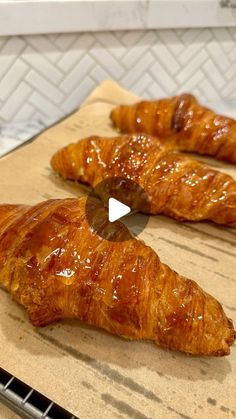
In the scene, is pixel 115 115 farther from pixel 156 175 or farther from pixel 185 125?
pixel 156 175

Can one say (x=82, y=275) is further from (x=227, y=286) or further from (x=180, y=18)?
(x=180, y=18)

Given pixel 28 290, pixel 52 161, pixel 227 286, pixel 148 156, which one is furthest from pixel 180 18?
pixel 28 290

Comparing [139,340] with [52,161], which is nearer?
[139,340]

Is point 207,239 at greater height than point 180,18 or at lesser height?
lesser

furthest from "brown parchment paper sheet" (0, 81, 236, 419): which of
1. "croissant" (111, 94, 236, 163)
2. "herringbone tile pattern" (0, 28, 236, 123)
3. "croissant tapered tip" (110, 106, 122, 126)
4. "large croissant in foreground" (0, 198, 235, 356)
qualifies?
"herringbone tile pattern" (0, 28, 236, 123)

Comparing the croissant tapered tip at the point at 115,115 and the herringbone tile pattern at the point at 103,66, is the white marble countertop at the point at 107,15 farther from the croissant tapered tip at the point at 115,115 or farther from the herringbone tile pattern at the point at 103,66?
the croissant tapered tip at the point at 115,115
